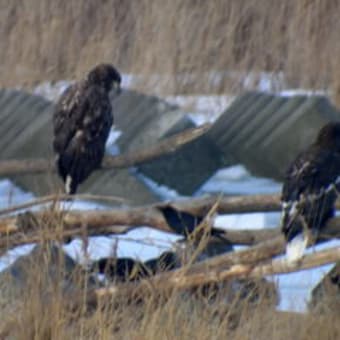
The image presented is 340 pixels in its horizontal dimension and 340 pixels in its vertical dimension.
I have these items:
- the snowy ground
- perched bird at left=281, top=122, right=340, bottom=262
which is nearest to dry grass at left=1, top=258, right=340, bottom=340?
the snowy ground

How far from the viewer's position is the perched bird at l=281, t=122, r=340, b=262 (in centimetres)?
658

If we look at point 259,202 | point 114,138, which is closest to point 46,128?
point 114,138

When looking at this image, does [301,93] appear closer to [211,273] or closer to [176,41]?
[176,41]

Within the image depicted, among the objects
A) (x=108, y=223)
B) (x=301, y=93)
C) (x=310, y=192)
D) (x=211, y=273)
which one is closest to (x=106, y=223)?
(x=108, y=223)

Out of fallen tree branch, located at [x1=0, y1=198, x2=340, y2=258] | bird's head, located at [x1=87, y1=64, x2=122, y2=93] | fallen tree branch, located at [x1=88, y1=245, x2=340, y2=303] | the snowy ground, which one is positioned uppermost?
bird's head, located at [x1=87, y1=64, x2=122, y2=93]

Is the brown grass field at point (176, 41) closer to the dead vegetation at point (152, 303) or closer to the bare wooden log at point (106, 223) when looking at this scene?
the bare wooden log at point (106, 223)

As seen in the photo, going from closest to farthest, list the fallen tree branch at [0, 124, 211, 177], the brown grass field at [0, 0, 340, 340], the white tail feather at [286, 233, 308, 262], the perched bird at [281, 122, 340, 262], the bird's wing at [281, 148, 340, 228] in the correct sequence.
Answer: the white tail feather at [286, 233, 308, 262], the perched bird at [281, 122, 340, 262], the bird's wing at [281, 148, 340, 228], the fallen tree branch at [0, 124, 211, 177], the brown grass field at [0, 0, 340, 340]

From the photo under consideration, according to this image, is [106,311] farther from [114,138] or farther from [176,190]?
[114,138]

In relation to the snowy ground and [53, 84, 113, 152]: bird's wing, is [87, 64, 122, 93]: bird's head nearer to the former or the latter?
[53, 84, 113, 152]: bird's wing

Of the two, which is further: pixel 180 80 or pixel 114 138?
pixel 180 80

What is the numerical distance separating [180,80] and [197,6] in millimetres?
745

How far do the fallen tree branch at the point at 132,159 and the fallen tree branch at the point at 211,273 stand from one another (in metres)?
0.92

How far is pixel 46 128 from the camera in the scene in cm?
1256

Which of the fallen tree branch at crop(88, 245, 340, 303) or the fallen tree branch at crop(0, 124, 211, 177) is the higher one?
the fallen tree branch at crop(0, 124, 211, 177)
